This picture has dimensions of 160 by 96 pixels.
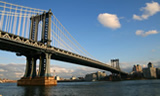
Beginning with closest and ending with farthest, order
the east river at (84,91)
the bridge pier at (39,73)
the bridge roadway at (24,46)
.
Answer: the east river at (84,91) < the bridge roadway at (24,46) < the bridge pier at (39,73)

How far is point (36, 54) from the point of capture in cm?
5459

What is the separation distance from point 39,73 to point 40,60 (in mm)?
4622

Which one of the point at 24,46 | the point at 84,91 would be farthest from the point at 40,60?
the point at 84,91

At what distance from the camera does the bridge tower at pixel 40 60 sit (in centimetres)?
5169

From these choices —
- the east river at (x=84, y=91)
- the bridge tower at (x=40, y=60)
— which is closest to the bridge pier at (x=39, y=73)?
the bridge tower at (x=40, y=60)

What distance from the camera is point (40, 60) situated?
54906 millimetres

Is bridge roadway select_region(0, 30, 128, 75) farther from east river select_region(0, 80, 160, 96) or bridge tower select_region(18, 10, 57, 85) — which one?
east river select_region(0, 80, 160, 96)

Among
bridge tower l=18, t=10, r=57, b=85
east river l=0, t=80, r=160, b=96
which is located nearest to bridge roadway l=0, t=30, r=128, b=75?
bridge tower l=18, t=10, r=57, b=85

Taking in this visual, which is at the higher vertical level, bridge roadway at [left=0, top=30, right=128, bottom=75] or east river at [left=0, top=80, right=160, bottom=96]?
bridge roadway at [left=0, top=30, right=128, bottom=75]

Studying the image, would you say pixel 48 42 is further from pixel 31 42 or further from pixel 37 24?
pixel 37 24

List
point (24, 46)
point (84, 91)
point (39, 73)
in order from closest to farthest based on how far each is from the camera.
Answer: point (84, 91)
point (24, 46)
point (39, 73)

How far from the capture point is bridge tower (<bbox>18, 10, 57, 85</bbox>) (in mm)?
51688

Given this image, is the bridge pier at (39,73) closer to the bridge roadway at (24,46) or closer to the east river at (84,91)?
the bridge roadway at (24,46)

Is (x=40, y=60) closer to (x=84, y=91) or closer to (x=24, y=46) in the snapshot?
(x=24, y=46)
